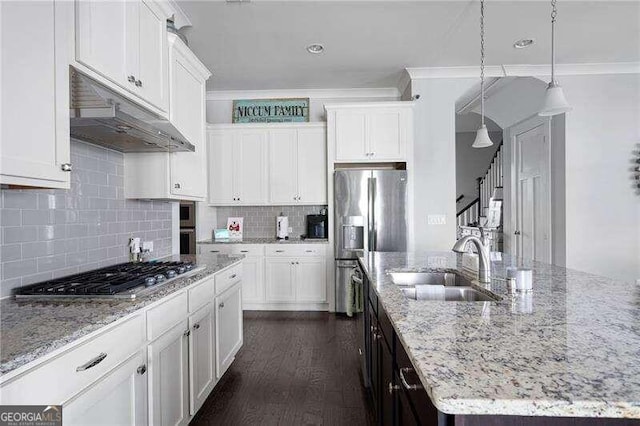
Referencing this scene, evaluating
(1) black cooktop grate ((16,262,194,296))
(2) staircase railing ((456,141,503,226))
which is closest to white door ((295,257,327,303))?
(1) black cooktop grate ((16,262,194,296))

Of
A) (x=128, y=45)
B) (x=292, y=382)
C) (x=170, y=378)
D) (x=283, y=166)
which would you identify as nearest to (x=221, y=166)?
(x=283, y=166)

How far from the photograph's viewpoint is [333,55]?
3.86m

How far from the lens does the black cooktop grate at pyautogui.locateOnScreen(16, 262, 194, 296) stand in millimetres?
1501

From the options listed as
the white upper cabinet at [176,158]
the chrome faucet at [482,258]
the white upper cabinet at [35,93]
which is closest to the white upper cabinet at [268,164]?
the white upper cabinet at [176,158]

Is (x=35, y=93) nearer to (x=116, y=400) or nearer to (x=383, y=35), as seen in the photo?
(x=116, y=400)

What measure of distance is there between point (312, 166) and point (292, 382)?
281 cm

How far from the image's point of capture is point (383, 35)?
11.4 feet

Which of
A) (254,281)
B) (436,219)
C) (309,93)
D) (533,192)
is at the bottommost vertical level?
(254,281)

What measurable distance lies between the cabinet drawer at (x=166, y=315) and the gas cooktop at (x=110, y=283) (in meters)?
0.10

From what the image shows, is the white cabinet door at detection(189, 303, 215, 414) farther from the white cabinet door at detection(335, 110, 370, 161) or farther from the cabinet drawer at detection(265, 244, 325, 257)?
the white cabinet door at detection(335, 110, 370, 161)

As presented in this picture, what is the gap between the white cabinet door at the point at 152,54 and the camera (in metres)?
2.00

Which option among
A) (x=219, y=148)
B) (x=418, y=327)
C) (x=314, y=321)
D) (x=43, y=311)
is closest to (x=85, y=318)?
(x=43, y=311)

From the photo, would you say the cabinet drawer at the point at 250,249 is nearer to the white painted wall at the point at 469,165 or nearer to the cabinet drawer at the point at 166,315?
the cabinet drawer at the point at 166,315

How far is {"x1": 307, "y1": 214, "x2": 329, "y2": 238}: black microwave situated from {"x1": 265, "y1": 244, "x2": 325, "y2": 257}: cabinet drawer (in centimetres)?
35
